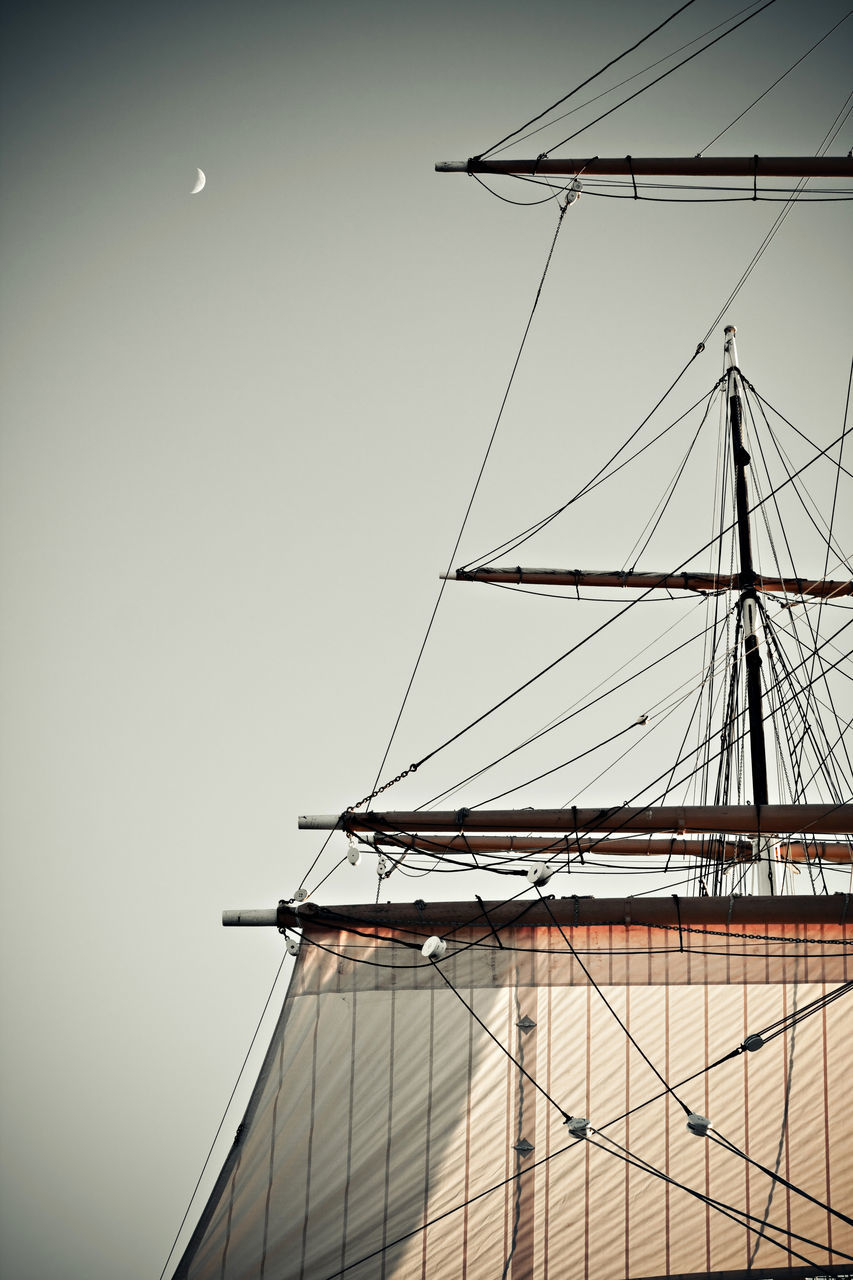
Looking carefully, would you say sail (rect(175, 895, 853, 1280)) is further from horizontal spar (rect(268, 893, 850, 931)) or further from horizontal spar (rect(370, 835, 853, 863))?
horizontal spar (rect(370, 835, 853, 863))

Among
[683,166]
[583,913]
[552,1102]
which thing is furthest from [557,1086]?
[683,166]

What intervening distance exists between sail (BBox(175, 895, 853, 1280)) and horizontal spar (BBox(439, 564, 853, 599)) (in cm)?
466

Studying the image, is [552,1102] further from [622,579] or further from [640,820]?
[622,579]

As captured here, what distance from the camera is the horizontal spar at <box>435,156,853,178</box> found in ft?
28.7

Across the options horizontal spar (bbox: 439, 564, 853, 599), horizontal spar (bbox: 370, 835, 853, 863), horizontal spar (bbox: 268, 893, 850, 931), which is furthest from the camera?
horizontal spar (bbox: 439, 564, 853, 599)

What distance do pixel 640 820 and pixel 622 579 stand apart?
4.36m

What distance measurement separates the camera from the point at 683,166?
893 cm

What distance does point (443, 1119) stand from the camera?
9.55 metres

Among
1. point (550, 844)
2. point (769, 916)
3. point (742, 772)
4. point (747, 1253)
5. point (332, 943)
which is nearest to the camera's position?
point (747, 1253)

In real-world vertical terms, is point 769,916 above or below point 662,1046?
above

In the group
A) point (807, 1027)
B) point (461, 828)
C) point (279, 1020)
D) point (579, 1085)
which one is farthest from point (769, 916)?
point (279, 1020)

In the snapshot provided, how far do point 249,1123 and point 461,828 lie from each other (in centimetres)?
315

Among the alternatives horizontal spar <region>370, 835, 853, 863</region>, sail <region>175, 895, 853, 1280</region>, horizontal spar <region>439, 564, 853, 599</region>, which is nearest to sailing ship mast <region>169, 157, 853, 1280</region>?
sail <region>175, 895, 853, 1280</region>

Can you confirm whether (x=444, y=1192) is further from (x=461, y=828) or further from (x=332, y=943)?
(x=461, y=828)
